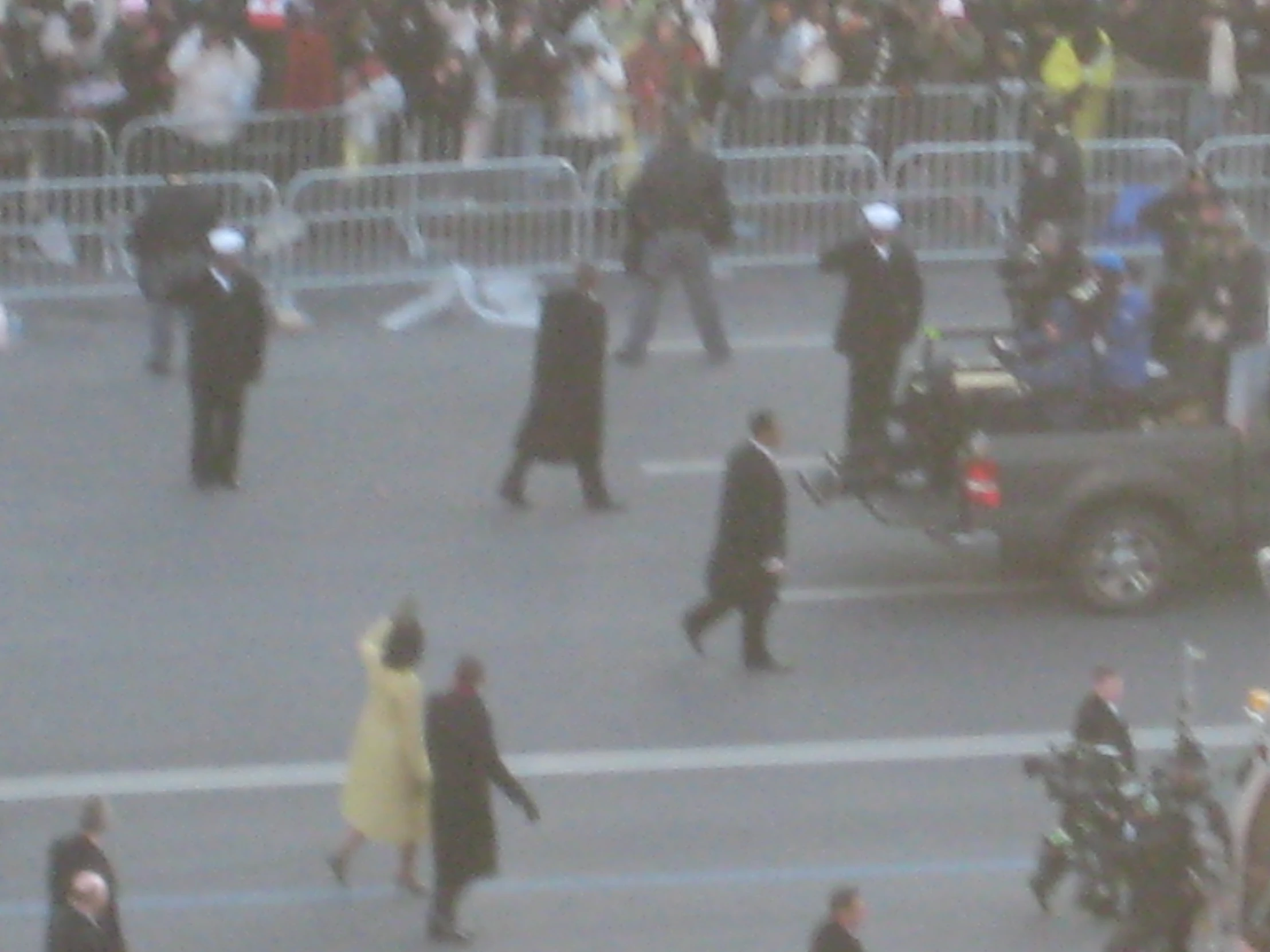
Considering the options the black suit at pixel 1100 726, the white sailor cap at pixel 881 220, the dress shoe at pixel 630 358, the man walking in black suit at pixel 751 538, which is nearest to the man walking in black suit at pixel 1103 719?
the black suit at pixel 1100 726

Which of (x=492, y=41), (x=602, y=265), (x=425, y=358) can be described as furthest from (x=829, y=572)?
Answer: (x=492, y=41)

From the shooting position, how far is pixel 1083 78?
23203mm

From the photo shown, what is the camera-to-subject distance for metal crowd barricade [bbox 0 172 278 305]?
21.8 m

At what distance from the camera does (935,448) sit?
54.5 ft

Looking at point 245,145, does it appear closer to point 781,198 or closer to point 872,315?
point 781,198

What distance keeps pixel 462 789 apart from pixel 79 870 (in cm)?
177

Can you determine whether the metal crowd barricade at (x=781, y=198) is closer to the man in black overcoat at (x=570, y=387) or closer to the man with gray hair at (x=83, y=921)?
the man in black overcoat at (x=570, y=387)

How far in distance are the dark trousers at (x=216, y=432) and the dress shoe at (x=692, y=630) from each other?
3.53m

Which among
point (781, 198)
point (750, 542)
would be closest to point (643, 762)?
point (750, 542)

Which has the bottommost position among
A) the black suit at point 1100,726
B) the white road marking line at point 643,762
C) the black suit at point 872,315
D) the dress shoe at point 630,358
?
the white road marking line at point 643,762

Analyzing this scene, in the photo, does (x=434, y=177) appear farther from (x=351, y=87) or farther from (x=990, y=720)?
(x=990, y=720)

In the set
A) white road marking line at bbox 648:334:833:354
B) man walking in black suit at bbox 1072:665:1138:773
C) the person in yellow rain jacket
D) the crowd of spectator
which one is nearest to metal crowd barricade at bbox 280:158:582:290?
the crowd of spectator

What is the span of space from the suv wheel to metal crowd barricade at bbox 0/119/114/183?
8.65 meters

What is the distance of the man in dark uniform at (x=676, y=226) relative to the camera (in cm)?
2047
